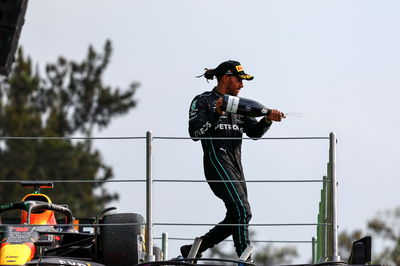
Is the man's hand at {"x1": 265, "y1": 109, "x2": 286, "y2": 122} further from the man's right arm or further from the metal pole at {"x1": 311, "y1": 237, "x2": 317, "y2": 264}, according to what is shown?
the metal pole at {"x1": 311, "y1": 237, "x2": 317, "y2": 264}

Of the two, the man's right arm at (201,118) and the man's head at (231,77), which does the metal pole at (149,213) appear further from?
the man's head at (231,77)

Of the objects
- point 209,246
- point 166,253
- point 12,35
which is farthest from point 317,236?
point 12,35

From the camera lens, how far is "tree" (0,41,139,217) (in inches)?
1660

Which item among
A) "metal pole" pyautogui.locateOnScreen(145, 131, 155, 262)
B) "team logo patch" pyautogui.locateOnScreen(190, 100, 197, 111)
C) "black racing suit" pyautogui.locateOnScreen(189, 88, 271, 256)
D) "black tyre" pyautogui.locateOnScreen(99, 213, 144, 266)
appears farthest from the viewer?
"team logo patch" pyautogui.locateOnScreen(190, 100, 197, 111)

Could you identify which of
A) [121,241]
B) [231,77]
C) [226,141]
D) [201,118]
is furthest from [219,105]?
[121,241]

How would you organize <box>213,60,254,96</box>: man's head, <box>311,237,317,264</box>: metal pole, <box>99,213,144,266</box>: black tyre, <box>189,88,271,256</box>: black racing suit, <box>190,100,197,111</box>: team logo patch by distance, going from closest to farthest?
<box>99,213,144,266</box>: black tyre < <box>189,88,271,256</box>: black racing suit < <box>190,100,197,111</box>: team logo patch < <box>213,60,254,96</box>: man's head < <box>311,237,317,264</box>: metal pole

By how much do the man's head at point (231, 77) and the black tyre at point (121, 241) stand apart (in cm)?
146

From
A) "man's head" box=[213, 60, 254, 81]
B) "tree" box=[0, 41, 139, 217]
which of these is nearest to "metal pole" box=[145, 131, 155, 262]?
"man's head" box=[213, 60, 254, 81]

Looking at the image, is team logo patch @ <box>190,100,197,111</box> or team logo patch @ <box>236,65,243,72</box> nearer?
team logo patch @ <box>190,100,197,111</box>

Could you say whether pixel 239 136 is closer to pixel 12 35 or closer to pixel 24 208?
pixel 24 208

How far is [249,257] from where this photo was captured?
11.1 metres

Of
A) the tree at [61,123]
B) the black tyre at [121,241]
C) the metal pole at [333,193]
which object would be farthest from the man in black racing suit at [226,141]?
the tree at [61,123]

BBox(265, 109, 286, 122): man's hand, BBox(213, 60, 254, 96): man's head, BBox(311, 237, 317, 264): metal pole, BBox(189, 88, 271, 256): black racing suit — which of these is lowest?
BBox(311, 237, 317, 264): metal pole

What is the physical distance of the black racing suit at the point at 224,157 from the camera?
1127 cm
